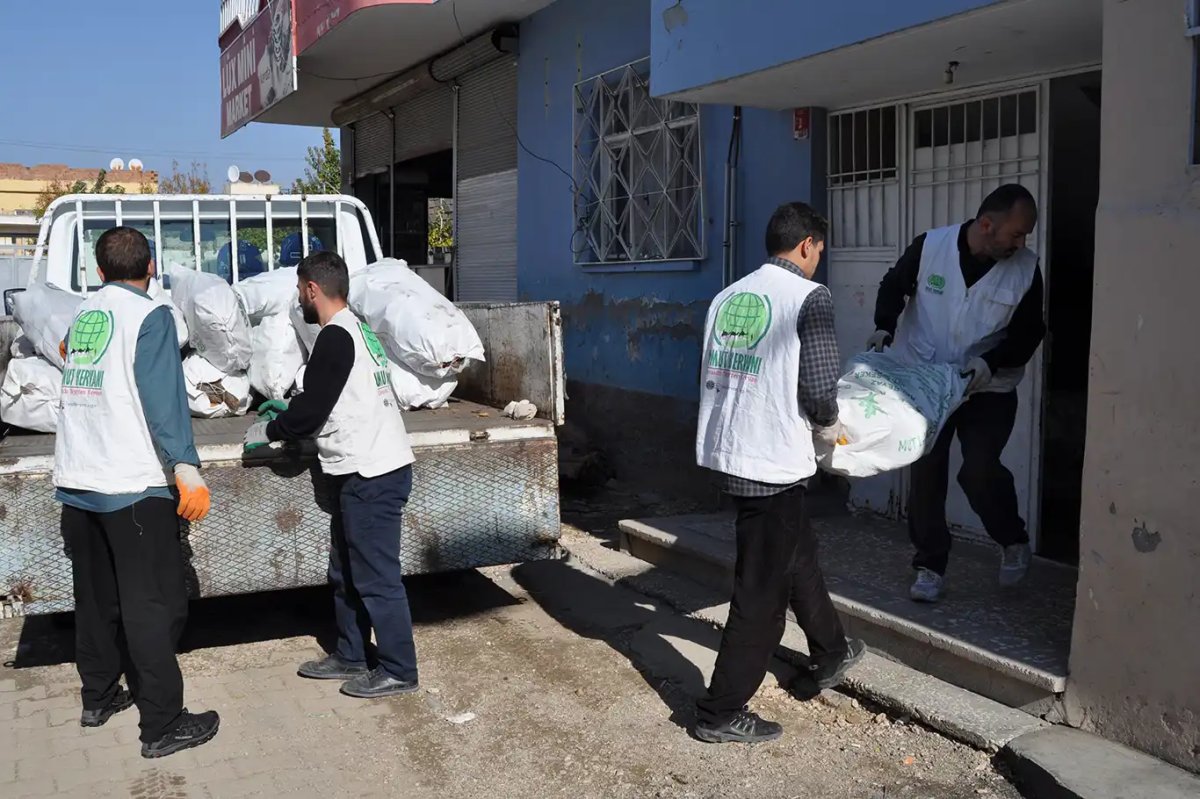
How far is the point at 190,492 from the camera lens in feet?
13.3

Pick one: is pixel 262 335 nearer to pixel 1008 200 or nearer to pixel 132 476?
pixel 132 476

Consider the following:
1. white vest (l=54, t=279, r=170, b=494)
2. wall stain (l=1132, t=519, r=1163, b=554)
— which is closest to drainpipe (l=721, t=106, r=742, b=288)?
wall stain (l=1132, t=519, r=1163, b=554)

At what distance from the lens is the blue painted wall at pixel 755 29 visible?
506cm

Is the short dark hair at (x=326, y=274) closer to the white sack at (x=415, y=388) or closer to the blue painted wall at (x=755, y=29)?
the white sack at (x=415, y=388)

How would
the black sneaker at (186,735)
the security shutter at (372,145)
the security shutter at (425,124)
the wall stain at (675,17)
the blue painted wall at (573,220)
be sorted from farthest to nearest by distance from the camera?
1. the security shutter at (372,145)
2. the security shutter at (425,124)
3. the blue painted wall at (573,220)
4. the wall stain at (675,17)
5. the black sneaker at (186,735)

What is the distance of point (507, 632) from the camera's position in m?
5.62

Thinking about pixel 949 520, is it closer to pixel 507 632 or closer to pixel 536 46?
pixel 507 632

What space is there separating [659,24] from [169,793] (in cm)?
485

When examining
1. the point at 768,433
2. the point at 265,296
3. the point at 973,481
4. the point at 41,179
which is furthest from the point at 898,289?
the point at 41,179

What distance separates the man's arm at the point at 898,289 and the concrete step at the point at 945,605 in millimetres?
1160

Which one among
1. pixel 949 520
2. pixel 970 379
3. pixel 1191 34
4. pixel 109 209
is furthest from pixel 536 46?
pixel 1191 34

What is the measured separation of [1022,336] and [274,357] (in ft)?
11.1

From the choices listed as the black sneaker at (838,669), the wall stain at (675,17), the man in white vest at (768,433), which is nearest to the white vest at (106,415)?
the man in white vest at (768,433)

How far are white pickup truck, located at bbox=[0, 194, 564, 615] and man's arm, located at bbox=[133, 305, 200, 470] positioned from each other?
2.01 ft
